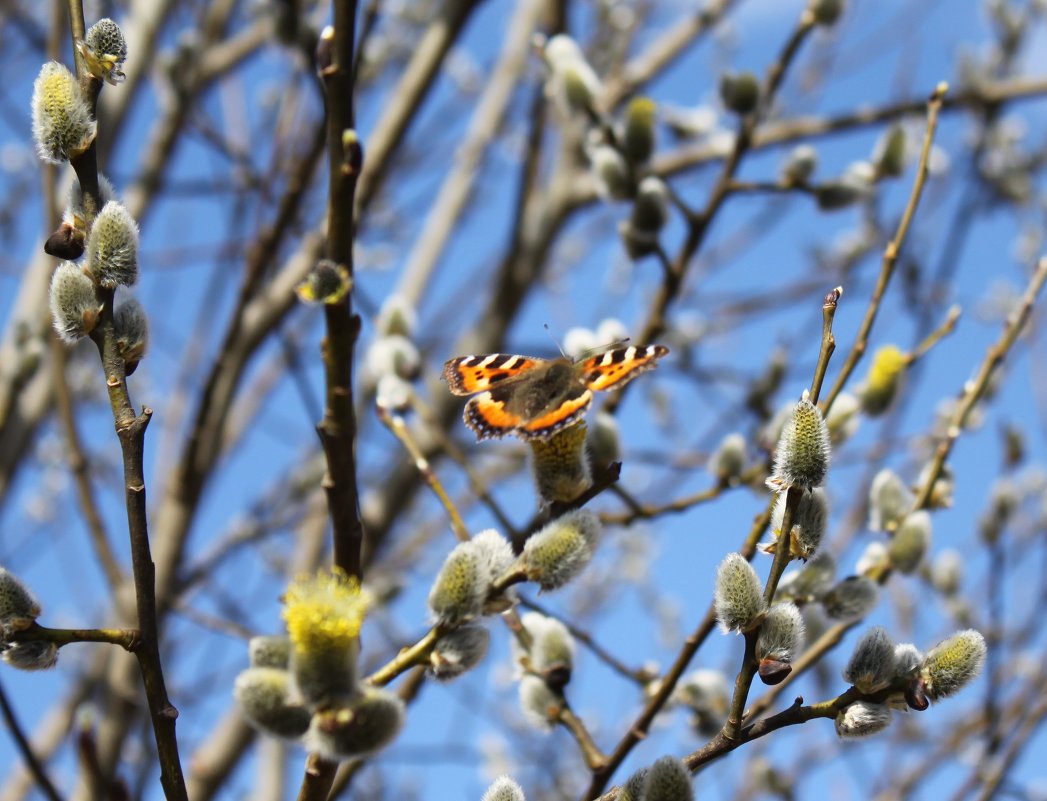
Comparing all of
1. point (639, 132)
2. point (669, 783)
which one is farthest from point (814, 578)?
point (639, 132)

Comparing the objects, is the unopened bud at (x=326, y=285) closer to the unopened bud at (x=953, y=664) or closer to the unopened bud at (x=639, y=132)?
the unopened bud at (x=953, y=664)

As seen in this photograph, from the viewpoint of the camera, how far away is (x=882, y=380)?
1980mm

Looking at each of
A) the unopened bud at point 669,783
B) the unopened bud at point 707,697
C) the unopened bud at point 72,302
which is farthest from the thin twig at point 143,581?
A: the unopened bud at point 707,697

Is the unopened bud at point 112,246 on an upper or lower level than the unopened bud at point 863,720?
upper

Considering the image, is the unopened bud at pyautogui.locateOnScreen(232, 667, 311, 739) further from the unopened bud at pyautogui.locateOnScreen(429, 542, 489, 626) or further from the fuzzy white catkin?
the fuzzy white catkin

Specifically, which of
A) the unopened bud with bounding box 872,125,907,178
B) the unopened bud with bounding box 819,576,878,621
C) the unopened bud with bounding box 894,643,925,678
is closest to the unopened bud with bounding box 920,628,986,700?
the unopened bud with bounding box 894,643,925,678

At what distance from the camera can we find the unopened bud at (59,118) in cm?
120

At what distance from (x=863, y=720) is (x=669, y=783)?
243mm

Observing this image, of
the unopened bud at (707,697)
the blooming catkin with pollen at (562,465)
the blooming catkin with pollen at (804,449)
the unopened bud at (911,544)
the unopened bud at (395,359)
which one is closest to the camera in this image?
the blooming catkin with pollen at (804,449)

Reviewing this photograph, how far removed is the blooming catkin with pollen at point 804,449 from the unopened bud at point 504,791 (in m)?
0.45

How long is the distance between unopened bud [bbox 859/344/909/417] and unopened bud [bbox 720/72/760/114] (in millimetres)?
879

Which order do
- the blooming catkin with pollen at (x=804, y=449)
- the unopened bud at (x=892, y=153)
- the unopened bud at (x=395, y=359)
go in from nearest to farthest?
the blooming catkin with pollen at (x=804, y=449)
the unopened bud at (x=395, y=359)
the unopened bud at (x=892, y=153)

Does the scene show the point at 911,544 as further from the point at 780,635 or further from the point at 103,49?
the point at 103,49

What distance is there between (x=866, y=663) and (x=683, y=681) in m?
0.83
